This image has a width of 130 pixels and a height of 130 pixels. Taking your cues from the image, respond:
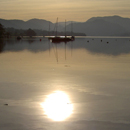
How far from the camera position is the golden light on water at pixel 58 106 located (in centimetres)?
946

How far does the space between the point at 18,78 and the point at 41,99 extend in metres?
6.29

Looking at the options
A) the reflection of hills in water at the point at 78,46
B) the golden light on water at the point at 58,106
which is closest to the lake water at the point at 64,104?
the golden light on water at the point at 58,106

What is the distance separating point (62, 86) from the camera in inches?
583

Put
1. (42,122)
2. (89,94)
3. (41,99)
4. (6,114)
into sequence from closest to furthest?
(42,122), (6,114), (41,99), (89,94)

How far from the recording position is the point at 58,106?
414 inches

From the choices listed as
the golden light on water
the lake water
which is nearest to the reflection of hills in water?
the lake water

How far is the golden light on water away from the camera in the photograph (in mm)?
9461

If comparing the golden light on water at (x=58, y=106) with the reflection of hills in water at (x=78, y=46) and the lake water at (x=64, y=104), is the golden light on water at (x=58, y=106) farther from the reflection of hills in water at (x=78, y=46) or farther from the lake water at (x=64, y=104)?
the reflection of hills in water at (x=78, y=46)

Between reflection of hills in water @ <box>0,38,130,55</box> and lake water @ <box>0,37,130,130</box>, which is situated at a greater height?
lake water @ <box>0,37,130,130</box>

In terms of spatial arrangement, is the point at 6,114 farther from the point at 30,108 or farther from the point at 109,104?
the point at 109,104

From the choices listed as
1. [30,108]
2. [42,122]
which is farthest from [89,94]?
[42,122]

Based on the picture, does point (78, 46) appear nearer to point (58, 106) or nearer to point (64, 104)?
point (64, 104)

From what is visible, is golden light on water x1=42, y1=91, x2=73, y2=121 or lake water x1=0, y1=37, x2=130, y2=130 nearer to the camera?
lake water x1=0, y1=37, x2=130, y2=130

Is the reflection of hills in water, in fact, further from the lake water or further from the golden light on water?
the golden light on water
